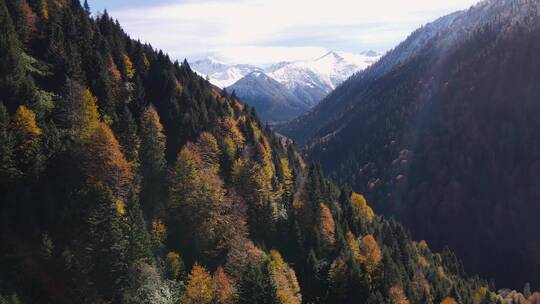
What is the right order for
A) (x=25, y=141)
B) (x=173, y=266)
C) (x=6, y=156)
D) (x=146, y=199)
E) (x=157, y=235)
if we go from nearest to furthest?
(x=6, y=156) → (x=25, y=141) → (x=173, y=266) → (x=157, y=235) → (x=146, y=199)

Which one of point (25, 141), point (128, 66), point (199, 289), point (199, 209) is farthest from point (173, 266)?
point (128, 66)

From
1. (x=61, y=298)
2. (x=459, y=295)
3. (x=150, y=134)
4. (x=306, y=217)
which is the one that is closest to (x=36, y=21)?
(x=150, y=134)

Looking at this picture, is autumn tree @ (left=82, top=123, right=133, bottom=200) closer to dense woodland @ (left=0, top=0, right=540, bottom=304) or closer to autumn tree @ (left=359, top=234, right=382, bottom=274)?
dense woodland @ (left=0, top=0, right=540, bottom=304)

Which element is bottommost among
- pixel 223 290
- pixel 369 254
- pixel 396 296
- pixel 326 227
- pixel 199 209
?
pixel 396 296

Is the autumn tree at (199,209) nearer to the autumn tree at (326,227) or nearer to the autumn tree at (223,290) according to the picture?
the autumn tree at (223,290)

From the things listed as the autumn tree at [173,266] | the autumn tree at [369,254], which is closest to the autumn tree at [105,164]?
the autumn tree at [173,266]

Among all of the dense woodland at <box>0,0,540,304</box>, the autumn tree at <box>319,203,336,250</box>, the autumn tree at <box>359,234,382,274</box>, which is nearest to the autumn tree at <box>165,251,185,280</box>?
the dense woodland at <box>0,0,540,304</box>

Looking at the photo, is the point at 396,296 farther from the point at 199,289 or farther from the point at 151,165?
the point at 151,165
